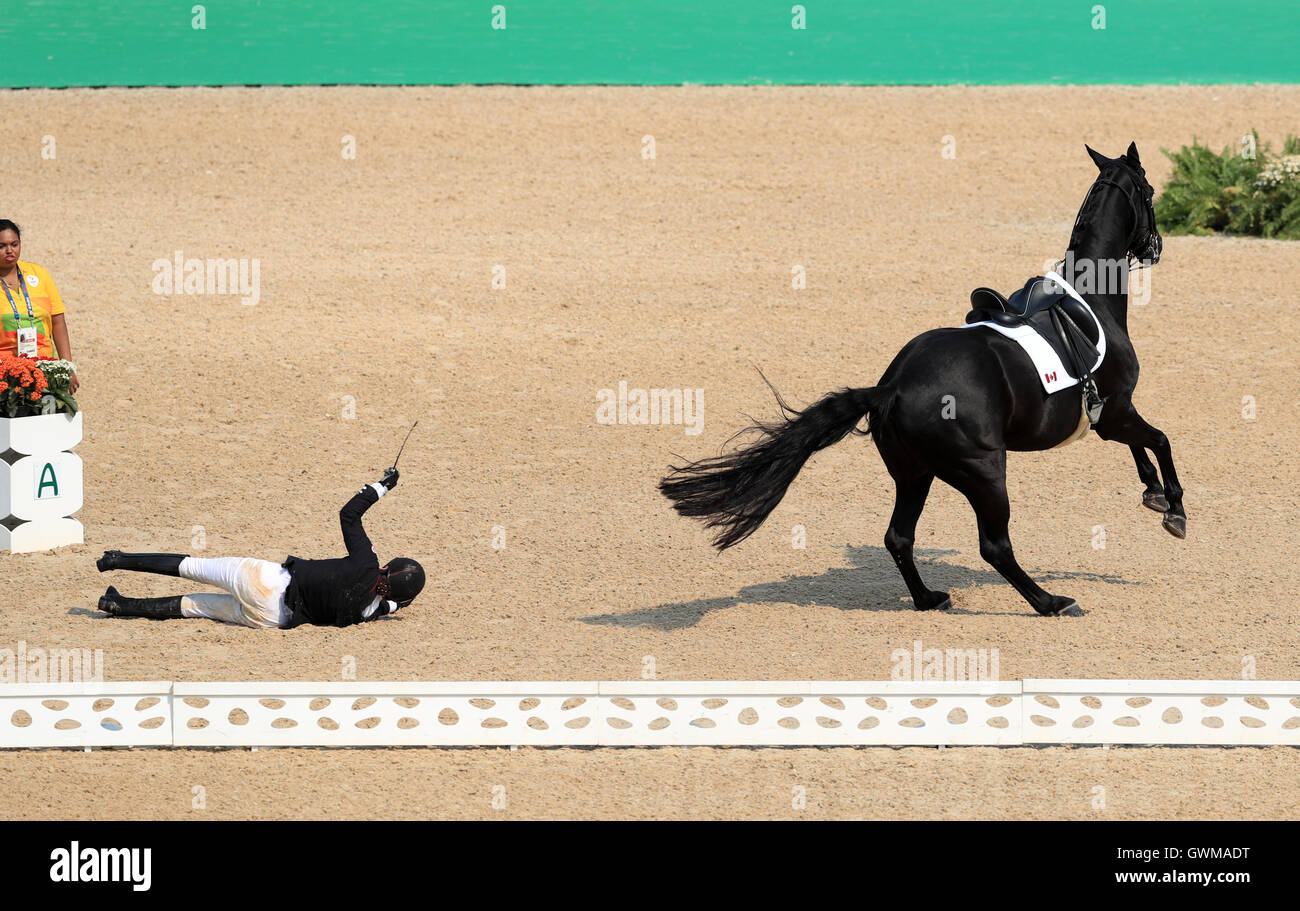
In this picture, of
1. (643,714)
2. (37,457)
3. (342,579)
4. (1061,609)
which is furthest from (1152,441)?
(37,457)

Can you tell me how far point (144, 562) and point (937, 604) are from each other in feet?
13.9

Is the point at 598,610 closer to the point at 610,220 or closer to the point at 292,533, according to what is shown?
the point at 292,533

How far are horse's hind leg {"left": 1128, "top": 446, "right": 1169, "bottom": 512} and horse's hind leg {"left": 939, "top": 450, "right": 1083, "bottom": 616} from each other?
3.59ft

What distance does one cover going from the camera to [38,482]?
957 centimetres

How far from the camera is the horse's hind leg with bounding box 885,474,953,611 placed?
827 centimetres

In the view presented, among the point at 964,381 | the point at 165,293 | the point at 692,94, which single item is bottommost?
the point at 964,381

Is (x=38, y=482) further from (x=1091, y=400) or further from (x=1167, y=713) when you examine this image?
(x=1167, y=713)

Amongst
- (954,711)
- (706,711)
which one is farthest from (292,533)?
(954,711)

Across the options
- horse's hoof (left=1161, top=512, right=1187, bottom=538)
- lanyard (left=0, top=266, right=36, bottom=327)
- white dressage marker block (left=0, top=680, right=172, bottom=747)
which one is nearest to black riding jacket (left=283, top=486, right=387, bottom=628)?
white dressage marker block (left=0, top=680, right=172, bottom=747)

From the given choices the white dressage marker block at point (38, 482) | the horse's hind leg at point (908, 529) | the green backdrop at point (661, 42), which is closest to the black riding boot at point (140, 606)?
the white dressage marker block at point (38, 482)

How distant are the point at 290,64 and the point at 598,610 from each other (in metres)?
18.7

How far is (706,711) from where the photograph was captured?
6.78 m

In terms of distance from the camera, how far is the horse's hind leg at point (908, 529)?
8.27 m

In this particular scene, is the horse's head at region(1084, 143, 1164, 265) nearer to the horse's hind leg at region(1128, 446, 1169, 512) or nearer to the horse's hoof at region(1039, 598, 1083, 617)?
the horse's hind leg at region(1128, 446, 1169, 512)
